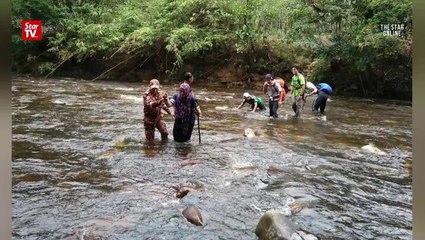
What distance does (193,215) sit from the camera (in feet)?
16.6

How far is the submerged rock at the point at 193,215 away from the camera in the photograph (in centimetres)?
497

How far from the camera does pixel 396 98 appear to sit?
19.6m

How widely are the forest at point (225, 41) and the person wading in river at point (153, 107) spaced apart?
1162 cm

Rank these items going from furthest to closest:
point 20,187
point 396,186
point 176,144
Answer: point 176,144 < point 396,186 < point 20,187

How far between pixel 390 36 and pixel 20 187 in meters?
15.5

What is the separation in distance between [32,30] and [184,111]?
77.5 feet

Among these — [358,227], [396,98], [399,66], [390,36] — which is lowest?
[358,227]

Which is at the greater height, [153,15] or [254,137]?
[153,15]

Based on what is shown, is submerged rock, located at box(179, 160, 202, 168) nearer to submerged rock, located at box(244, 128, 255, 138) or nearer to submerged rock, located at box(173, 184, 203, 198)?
submerged rock, located at box(173, 184, 203, 198)

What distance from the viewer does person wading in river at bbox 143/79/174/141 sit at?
→ 8531 mm

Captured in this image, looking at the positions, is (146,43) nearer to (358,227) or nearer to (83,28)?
(83,28)

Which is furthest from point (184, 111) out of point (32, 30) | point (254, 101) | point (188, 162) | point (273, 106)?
point (32, 30)

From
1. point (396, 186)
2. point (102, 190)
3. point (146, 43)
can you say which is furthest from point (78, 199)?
point (146, 43)

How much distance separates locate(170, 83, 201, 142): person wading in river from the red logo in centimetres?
2123
